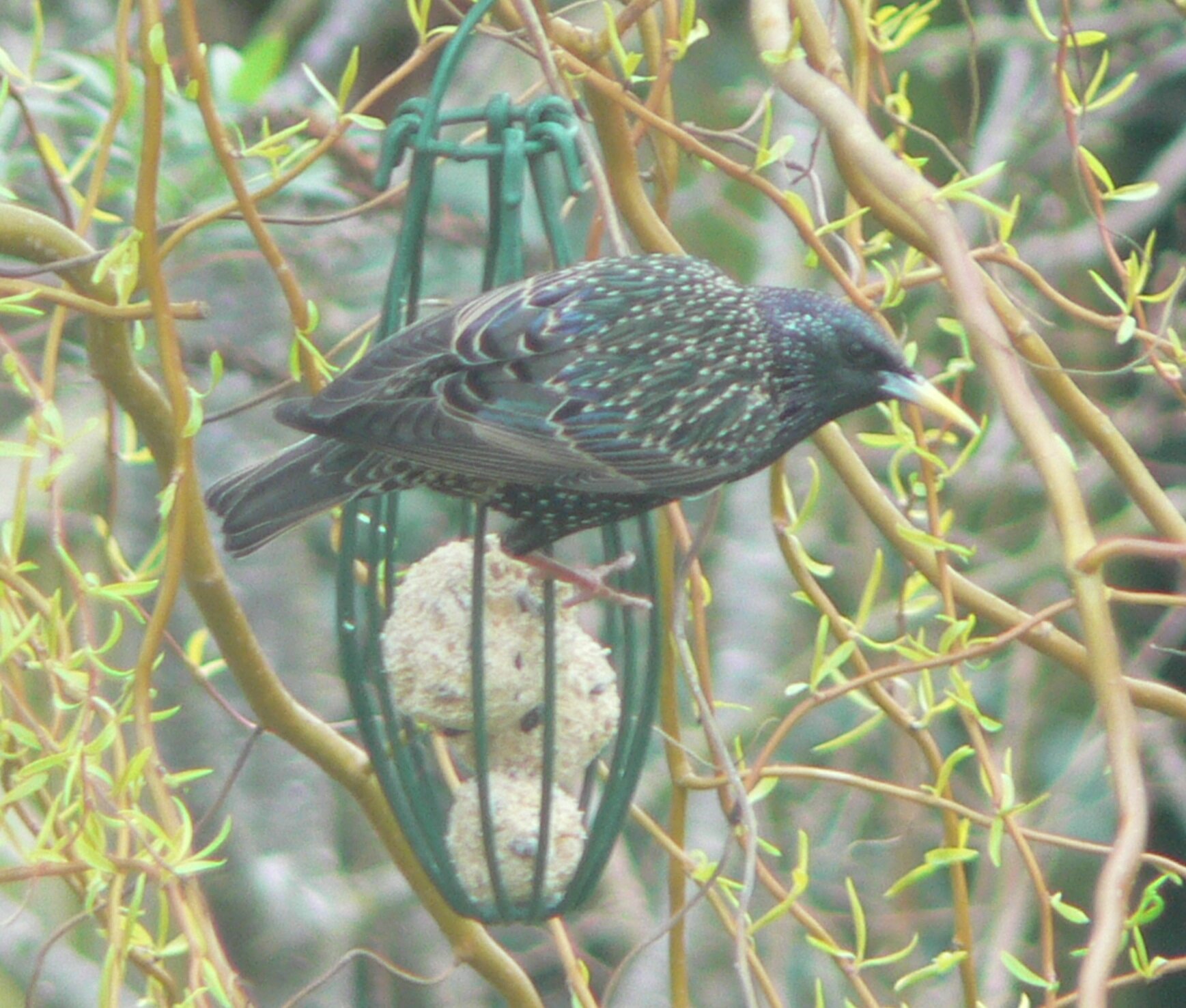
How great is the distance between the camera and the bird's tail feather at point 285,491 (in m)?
2.19

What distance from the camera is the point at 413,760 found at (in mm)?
2236

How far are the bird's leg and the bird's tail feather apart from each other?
0.24m

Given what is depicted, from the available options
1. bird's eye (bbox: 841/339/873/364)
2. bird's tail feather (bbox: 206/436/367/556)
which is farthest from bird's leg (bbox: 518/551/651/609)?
bird's eye (bbox: 841/339/873/364)

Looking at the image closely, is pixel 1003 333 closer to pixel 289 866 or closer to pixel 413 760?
pixel 413 760

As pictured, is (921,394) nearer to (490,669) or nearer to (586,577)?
(586,577)

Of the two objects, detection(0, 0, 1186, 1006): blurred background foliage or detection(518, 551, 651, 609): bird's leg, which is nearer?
detection(518, 551, 651, 609): bird's leg

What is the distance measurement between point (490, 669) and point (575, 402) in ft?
1.17

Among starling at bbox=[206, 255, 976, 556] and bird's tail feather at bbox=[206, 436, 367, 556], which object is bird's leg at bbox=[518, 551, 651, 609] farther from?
bird's tail feather at bbox=[206, 436, 367, 556]

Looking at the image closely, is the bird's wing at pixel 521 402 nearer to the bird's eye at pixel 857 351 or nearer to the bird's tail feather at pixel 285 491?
the bird's tail feather at pixel 285 491

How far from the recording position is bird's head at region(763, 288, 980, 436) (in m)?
2.23

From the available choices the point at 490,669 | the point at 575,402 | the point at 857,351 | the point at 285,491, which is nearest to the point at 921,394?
the point at 857,351

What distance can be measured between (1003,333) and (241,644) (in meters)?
1.04

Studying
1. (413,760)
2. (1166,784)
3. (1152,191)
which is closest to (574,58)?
(1152,191)

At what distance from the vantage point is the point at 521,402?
2.16 meters
